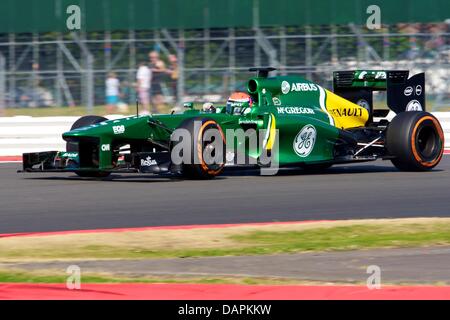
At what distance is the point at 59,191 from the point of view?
11.2 m

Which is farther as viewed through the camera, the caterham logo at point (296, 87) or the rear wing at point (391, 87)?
the rear wing at point (391, 87)

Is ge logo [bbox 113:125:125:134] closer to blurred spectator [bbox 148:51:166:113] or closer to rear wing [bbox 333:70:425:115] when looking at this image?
rear wing [bbox 333:70:425:115]

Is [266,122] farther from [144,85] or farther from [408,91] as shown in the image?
[144,85]

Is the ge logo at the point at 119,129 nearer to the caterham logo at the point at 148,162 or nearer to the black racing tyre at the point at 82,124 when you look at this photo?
the caterham logo at the point at 148,162

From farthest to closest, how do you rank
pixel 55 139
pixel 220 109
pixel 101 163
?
pixel 55 139, pixel 220 109, pixel 101 163

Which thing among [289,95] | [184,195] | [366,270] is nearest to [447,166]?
[289,95]

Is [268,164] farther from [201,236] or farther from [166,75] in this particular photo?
[166,75]

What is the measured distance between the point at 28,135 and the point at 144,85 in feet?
7.79

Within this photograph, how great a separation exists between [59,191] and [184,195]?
140 cm

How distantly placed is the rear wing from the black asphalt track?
104 centimetres

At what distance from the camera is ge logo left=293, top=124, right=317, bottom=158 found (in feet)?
40.2

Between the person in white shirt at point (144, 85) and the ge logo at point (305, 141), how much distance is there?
599 cm

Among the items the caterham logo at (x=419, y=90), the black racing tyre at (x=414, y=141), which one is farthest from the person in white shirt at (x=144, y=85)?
the black racing tyre at (x=414, y=141)

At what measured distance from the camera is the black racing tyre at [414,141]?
12.5 metres
